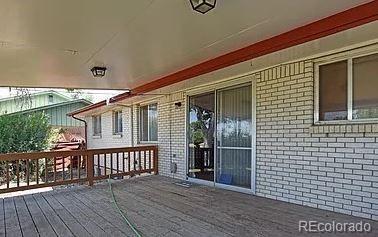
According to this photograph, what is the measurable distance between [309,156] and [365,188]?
81 centimetres

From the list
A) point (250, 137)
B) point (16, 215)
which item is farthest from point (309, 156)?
point (16, 215)

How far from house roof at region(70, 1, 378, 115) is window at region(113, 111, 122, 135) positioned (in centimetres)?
601

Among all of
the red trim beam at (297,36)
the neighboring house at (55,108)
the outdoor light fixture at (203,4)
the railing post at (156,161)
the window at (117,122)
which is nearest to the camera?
the outdoor light fixture at (203,4)

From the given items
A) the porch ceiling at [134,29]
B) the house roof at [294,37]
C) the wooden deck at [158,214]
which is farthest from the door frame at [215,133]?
the porch ceiling at [134,29]

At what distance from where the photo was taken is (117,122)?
37.5 feet

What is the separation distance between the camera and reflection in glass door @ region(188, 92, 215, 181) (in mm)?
6223

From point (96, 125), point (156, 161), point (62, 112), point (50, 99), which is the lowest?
point (156, 161)

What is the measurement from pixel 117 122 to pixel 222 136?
21.4ft

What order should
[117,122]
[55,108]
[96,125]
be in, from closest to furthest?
[117,122]
[96,125]
[55,108]

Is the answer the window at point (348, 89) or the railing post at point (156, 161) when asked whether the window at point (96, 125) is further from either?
the window at point (348, 89)

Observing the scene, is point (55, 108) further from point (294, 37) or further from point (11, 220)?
point (294, 37)

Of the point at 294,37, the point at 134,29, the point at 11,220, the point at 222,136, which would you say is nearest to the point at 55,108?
the point at 222,136

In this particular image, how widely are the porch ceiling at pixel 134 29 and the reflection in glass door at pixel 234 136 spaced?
3.85 ft

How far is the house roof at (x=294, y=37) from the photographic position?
9.00ft
